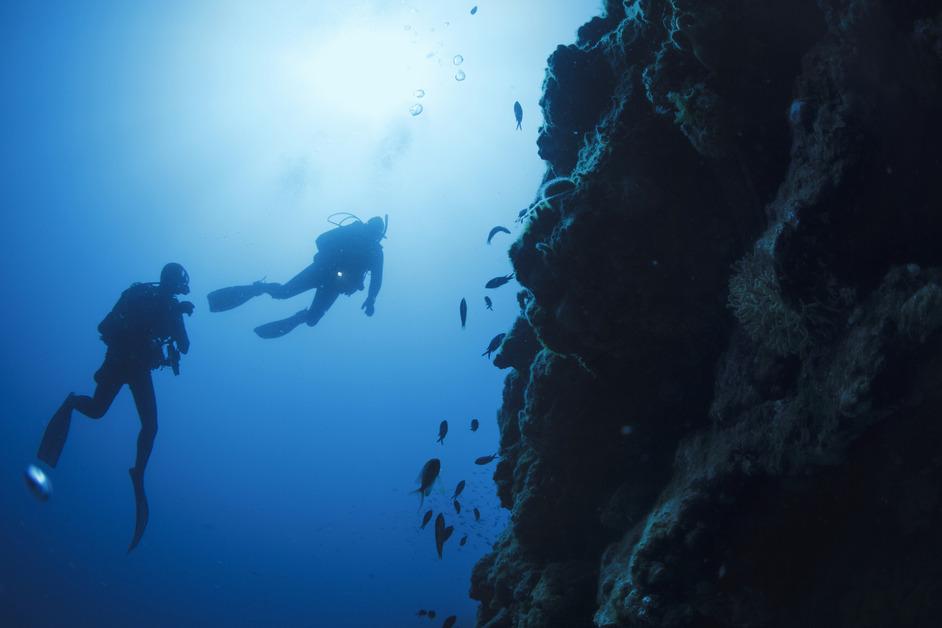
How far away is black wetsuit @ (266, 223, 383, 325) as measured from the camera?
43.8ft

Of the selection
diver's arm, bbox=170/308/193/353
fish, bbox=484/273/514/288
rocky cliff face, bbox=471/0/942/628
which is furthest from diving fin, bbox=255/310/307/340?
rocky cliff face, bbox=471/0/942/628

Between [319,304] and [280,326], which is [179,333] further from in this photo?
[319,304]

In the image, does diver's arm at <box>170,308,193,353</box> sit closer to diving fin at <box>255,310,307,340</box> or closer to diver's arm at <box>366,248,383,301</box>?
diving fin at <box>255,310,307,340</box>

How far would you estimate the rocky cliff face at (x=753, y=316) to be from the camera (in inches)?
141

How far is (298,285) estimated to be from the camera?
13.6 metres

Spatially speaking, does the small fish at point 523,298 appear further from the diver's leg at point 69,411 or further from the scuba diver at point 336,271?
the diver's leg at point 69,411

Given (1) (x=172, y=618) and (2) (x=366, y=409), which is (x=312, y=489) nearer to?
(2) (x=366, y=409)

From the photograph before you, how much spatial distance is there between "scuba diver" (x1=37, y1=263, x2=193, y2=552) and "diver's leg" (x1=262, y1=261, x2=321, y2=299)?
7.08 ft

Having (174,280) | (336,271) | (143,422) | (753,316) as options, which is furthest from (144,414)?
(753,316)

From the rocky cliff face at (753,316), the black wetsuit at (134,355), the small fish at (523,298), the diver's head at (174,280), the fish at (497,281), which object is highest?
the diver's head at (174,280)

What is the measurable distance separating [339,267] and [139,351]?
546 cm

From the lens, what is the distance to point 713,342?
529cm

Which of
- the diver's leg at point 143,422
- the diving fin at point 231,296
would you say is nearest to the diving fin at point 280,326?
the diving fin at point 231,296

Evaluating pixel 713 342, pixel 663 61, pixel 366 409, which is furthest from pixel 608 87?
pixel 366 409
